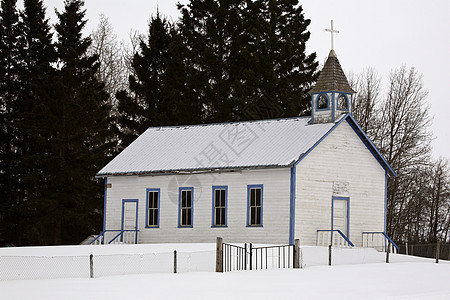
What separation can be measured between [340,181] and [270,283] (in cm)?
1306

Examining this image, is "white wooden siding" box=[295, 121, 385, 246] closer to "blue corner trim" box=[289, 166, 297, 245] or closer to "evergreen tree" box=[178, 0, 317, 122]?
"blue corner trim" box=[289, 166, 297, 245]

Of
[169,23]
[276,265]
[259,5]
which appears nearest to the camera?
[276,265]

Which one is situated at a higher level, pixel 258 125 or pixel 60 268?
pixel 258 125

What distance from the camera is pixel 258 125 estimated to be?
3922 cm

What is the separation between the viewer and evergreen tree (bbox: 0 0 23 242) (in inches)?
1975

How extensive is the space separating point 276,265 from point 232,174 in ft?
25.5

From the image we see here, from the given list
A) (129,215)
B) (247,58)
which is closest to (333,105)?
(129,215)

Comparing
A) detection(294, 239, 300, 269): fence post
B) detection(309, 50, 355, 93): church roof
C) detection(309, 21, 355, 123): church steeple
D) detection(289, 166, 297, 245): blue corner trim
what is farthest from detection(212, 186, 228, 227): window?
detection(294, 239, 300, 269): fence post

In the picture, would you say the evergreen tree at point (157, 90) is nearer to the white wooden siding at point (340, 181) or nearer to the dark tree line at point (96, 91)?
the dark tree line at point (96, 91)

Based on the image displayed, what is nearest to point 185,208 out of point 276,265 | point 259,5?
point 276,265

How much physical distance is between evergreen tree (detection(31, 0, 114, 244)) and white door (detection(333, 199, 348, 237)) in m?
19.0

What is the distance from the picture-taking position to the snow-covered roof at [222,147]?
115 ft

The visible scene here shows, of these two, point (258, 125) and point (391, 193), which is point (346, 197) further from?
point (391, 193)

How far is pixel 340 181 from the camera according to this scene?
35062 mm
